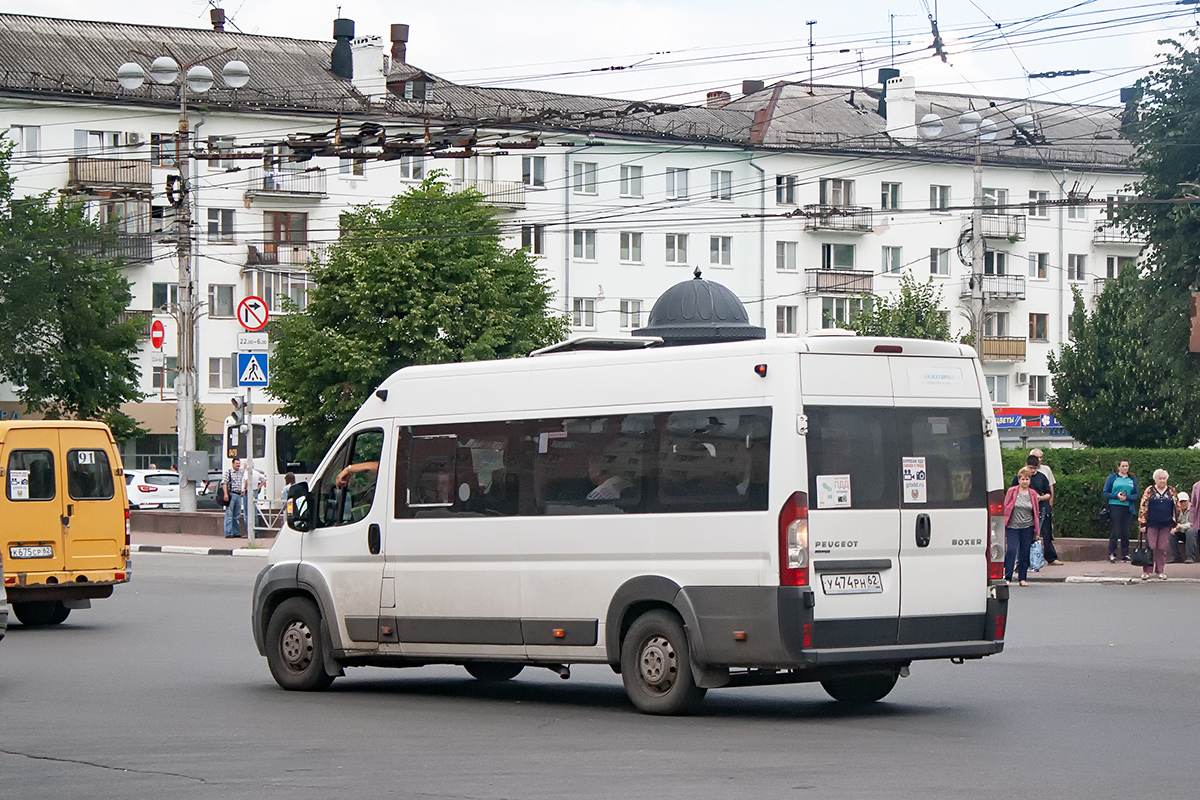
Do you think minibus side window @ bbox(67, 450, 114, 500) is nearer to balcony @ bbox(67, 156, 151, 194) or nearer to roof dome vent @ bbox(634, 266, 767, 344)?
roof dome vent @ bbox(634, 266, 767, 344)

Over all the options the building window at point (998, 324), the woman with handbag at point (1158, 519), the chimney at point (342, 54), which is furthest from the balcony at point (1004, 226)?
the woman with handbag at point (1158, 519)

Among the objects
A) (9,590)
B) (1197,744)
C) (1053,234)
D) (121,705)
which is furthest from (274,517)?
(1053,234)

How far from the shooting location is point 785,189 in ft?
270

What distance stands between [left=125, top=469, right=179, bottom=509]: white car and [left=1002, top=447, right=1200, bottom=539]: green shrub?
1296 inches

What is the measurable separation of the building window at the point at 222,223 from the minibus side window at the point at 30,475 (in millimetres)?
55230

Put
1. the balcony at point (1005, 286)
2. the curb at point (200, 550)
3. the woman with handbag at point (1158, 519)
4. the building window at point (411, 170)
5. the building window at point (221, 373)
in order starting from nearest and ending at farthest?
1. the woman with handbag at point (1158, 519)
2. the curb at point (200, 550)
3. the building window at point (221, 373)
4. the building window at point (411, 170)
5. the balcony at point (1005, 286)

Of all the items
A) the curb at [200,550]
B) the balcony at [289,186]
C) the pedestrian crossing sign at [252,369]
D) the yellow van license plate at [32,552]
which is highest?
the balcony at [289,186]

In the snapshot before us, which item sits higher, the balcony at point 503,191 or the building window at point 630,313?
the balcony at point 503,191

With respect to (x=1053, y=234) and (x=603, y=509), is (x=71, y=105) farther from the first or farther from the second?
(x=603, y=509)

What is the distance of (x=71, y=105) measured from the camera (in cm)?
7225

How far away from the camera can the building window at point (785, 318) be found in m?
83.5

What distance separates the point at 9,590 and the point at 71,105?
180 ft

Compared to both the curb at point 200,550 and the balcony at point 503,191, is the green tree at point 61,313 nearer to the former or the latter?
the balcony at point 503,191

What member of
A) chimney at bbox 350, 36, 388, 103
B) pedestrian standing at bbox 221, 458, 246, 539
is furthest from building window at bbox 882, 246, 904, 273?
pedestrian standing at bbox 221, 458, 246, 539
